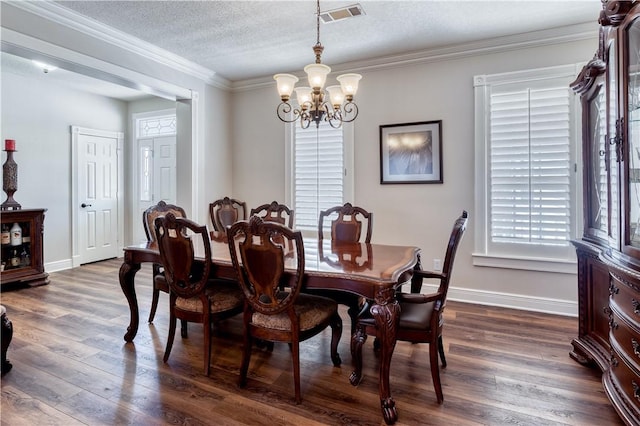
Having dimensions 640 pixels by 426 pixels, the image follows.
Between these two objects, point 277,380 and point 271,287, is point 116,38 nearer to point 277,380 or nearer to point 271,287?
point 271,287

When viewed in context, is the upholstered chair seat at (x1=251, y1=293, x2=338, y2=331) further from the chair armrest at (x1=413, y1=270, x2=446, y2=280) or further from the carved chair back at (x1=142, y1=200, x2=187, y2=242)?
the carved chair back at (x1=142, y1=200, x2=187, y2=242)

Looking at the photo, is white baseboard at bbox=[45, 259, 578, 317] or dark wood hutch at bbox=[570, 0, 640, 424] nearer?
dark wood hutch at bbox=[570, 0, 640, 424]

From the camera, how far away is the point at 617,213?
6.31ft

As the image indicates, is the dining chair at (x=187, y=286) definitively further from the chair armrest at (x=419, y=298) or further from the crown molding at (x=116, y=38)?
the crown molding at (x=116, y=38)

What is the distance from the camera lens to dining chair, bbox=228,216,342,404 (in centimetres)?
198

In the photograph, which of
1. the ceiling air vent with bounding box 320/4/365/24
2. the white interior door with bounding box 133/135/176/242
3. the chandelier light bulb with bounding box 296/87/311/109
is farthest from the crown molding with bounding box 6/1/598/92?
the white interior door with bounding box 133/135/176/242

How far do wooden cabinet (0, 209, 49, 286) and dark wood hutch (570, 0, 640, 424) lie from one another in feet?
18.7

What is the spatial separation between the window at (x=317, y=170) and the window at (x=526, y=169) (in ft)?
4.91

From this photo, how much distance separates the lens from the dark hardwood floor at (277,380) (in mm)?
1913

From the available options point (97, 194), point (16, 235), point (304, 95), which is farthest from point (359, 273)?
point (97, 194)

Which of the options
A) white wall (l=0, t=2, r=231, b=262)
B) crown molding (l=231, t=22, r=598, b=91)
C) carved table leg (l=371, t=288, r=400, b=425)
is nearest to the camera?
carved table leg (l=371, t=288, r=400, b=425)

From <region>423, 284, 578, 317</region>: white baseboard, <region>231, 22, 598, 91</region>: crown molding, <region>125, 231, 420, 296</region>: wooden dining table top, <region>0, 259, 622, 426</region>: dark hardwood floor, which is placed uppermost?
<region>231, 22, 598, 91</region>: crown molding

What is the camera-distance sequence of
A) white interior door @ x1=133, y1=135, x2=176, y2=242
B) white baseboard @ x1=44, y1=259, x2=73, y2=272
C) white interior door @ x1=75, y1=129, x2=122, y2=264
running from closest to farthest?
white baseboard @ x1=44, y1=259, x2=73, y2=272, white interior door @ x1=75, y1=129, x2=122, y2=264, white interior door @ x1=133, y1=135, x2=176, y2=242

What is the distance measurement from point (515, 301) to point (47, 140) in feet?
21.2
